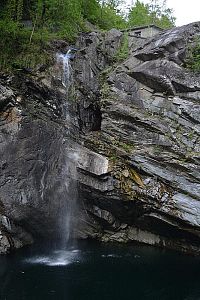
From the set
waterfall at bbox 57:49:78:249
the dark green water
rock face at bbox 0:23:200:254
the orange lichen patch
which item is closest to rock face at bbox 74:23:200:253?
rock face at bbox 0:23:200:254

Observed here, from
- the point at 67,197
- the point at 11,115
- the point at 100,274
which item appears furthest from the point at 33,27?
the point at 100,274

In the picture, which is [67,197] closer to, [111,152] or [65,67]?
[111,152]

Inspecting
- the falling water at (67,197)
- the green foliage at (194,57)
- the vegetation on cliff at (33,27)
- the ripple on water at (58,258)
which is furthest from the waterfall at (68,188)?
the green foliage at (194,57)

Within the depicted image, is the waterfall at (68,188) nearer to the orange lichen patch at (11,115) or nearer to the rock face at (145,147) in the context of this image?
the rock face at (145,147)

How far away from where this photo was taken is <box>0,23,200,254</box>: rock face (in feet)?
85.9

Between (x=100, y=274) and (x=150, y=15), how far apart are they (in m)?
48.0

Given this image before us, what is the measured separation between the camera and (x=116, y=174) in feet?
88.9

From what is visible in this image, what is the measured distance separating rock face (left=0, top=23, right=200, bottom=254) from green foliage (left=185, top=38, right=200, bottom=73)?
0.42 metres

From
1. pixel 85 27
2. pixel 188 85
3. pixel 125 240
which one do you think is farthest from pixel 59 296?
pixel 85 27

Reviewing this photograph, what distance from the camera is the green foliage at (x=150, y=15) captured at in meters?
56.2

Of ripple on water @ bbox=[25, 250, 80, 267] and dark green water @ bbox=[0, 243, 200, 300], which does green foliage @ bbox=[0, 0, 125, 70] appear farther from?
dark green water @ bbox=[0, 243, 200, 300]

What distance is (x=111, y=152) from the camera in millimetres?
27828

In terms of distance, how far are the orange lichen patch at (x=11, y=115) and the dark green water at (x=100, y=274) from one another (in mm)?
8626

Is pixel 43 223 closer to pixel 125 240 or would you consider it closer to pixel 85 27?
pixel 125 240
